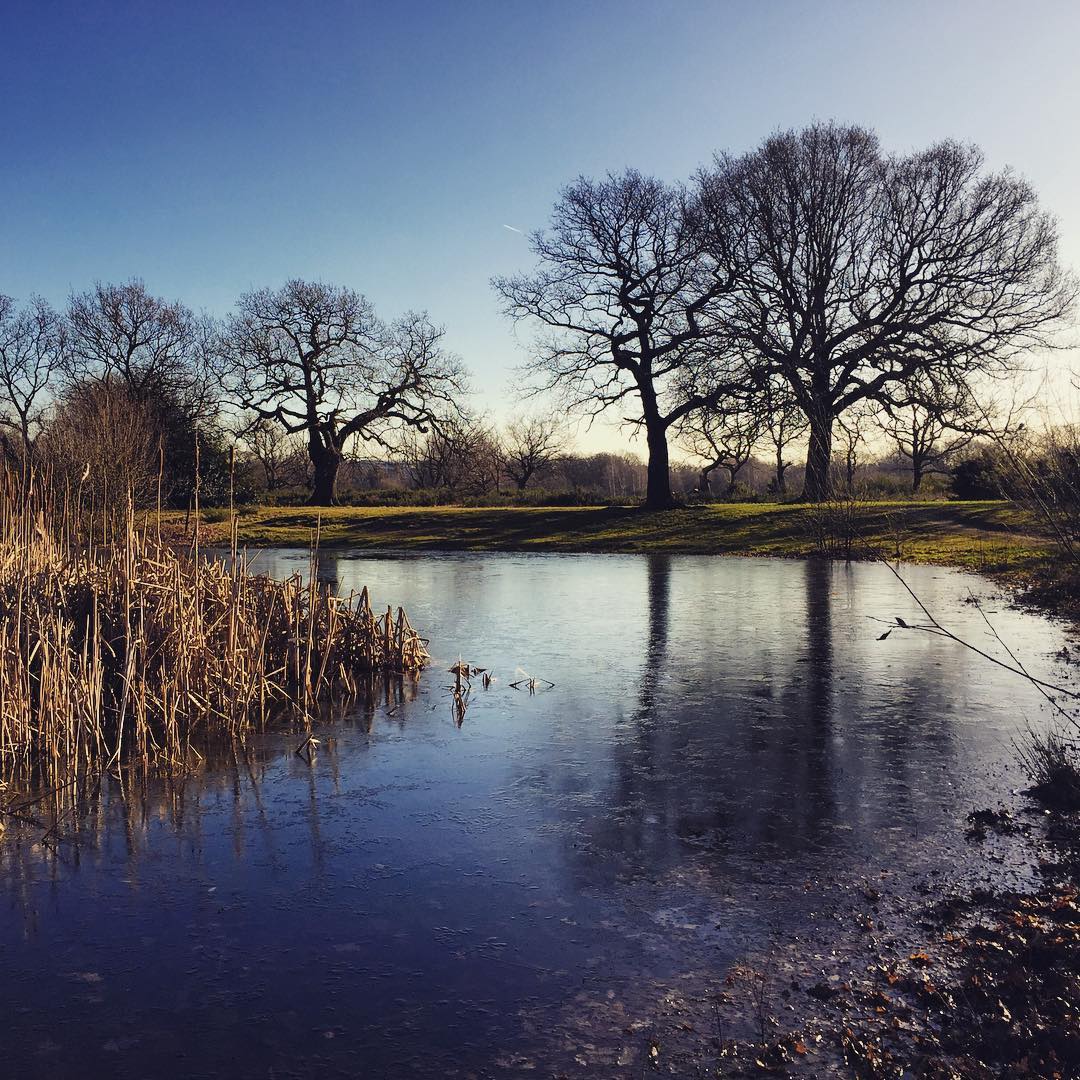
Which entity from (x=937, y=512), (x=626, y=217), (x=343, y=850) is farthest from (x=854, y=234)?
(x=343, y=850)

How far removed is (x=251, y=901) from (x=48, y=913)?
88cm

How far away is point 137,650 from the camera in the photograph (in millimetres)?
7301

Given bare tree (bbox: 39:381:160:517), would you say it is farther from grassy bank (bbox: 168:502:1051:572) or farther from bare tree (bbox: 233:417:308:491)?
bare tree (bbox: 233:417:308:491)

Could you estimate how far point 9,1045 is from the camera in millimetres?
3377

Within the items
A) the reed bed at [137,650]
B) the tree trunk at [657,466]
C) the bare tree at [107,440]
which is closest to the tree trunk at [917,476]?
the tree trunk at [657,466]

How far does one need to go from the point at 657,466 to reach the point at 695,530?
694 cm

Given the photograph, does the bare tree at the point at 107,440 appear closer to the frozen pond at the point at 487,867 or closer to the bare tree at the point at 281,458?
the frozen pond at the point at 487,867

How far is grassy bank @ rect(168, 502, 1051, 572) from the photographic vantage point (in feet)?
76.3

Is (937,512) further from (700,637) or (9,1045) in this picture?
(9,1045)

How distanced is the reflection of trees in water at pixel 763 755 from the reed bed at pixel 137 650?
118 inches

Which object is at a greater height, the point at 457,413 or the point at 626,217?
the point at 626,217

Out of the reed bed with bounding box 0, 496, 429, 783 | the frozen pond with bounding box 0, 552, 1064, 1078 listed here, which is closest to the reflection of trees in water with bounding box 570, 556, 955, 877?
the frozen pond with bounding box 0, 552, 1064, 1078

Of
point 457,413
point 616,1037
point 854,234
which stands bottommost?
point 616,1037

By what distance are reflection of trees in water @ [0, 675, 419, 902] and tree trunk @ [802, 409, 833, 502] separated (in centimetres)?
1406
